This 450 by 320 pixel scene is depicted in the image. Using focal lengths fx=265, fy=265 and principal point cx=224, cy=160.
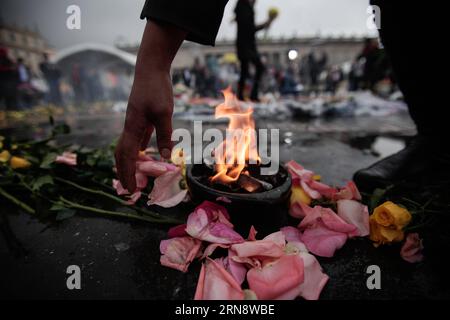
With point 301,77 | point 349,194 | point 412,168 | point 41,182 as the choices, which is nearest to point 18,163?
point 41,182

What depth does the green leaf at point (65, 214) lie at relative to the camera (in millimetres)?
1494

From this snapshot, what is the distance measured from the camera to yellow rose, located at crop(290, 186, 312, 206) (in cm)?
146

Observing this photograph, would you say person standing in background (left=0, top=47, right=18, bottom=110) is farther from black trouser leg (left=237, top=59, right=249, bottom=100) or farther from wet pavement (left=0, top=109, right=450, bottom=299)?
wet pavement (left=0, top=109, right=450, bottom=299)

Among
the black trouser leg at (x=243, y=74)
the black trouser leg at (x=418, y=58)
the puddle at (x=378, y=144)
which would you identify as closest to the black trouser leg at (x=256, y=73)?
the black trouser leg at (x=243, y=74)

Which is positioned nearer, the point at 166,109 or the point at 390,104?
the point at 166,109

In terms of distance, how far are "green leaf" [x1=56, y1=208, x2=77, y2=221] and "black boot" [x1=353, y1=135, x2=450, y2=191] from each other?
1.82 metres

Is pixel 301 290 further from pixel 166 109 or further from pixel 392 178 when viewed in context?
pixel 392 178

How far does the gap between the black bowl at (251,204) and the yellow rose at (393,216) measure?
0.41 meters

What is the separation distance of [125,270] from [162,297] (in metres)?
Answer: 0.24

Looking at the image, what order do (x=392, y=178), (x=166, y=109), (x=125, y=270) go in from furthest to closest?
(x=392, y=178), (x=125, y=270), (x=166, y=109)

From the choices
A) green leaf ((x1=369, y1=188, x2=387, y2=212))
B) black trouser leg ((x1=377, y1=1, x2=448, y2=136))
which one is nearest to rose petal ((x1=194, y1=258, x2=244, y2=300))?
green leaf ((x1=369, y1=188, x2=387, y2=212))

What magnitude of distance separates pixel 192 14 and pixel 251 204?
0.77 metres
